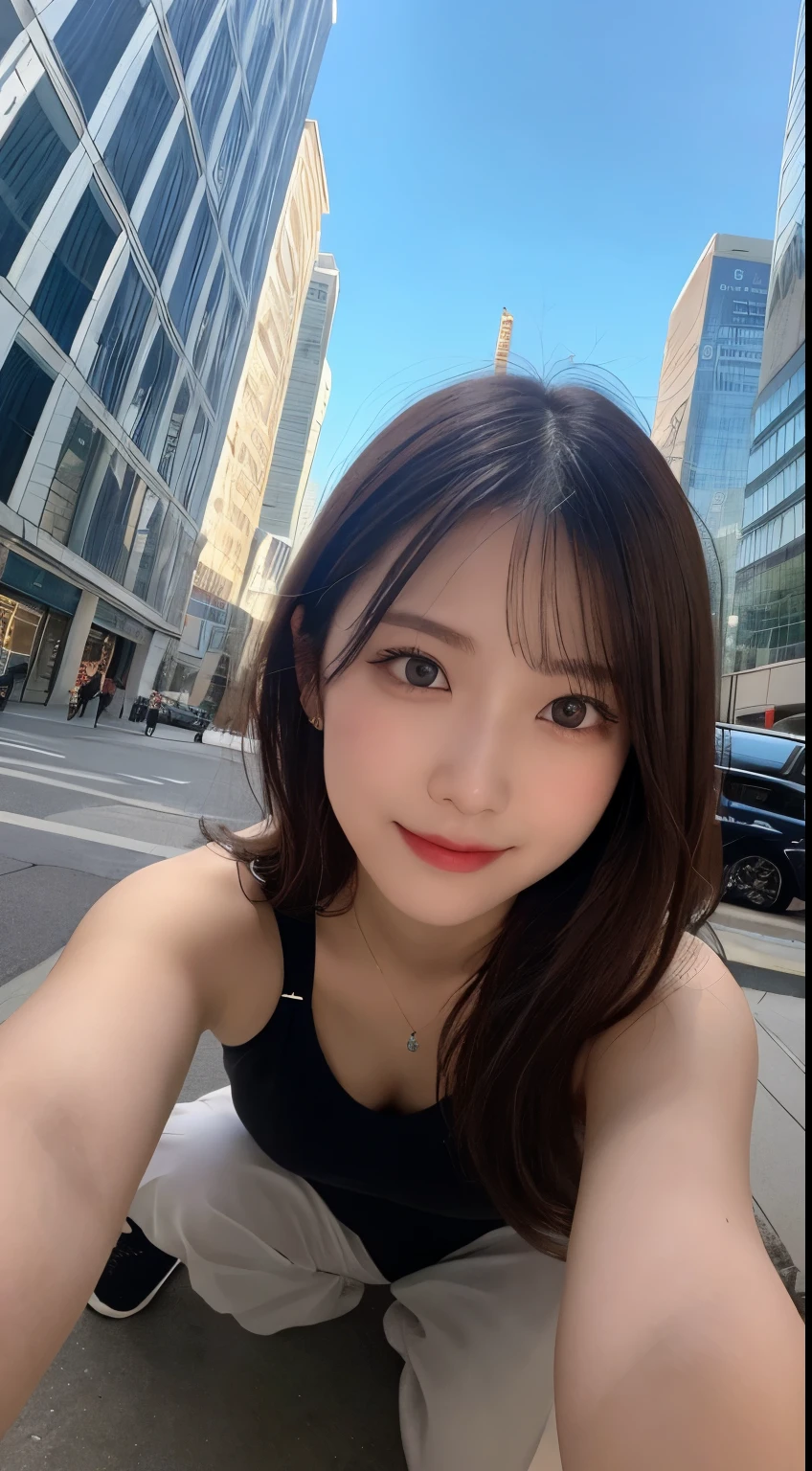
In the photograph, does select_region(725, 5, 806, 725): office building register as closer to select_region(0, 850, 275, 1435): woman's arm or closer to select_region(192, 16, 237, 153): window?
select_region(0, 850, 275, 1435): woman's arm

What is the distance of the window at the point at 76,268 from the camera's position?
96 cm

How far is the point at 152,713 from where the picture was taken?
117cm

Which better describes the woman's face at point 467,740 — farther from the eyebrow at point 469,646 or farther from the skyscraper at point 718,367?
the skyscraper at point 718,367

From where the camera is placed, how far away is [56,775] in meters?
1.18

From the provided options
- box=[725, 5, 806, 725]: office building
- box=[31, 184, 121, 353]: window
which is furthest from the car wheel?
box=[31, 184, 121, 353]: window

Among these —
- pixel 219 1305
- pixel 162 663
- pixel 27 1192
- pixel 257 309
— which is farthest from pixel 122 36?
pixel 219 1305

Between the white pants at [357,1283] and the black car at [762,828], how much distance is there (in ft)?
2.37

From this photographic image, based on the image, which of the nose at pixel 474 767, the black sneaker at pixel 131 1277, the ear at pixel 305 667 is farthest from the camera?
the black sneaker at pixel 131 1277

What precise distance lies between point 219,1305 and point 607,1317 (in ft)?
1.97

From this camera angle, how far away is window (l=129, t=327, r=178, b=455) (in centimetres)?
112

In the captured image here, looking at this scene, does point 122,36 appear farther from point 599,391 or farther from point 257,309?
point 599,391

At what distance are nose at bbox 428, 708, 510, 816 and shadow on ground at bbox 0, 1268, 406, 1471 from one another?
2.18 feet

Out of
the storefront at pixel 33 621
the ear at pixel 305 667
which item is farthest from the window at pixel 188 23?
the ear at pixel 305 667

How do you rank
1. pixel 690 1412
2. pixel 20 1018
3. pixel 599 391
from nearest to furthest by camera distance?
1. pixel 690 1412
2. pixel 20 1018
3. pixel 599 391
